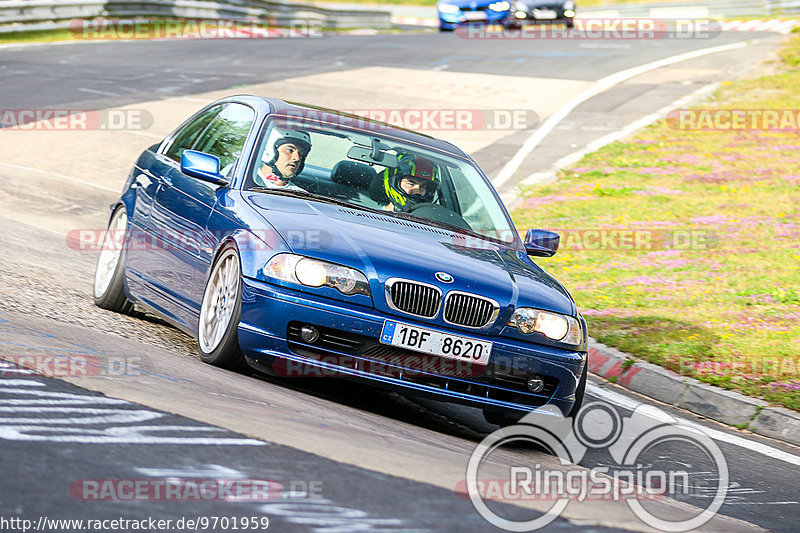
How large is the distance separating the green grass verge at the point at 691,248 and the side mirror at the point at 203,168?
140 inches

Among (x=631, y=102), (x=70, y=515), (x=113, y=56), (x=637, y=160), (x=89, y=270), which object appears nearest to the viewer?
(x=70, y=515)

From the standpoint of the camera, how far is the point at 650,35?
38.0 meters

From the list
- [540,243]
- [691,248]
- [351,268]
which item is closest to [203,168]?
[351,268]

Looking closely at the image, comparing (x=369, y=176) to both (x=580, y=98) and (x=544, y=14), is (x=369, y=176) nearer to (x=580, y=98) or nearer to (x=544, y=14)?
(x=580, y=98)

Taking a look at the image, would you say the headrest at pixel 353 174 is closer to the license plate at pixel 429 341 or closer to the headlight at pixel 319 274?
the headlight at pixel 319 274

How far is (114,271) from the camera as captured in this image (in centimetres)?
809

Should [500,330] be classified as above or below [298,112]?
below

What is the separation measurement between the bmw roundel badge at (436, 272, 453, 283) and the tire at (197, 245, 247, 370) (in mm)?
1051

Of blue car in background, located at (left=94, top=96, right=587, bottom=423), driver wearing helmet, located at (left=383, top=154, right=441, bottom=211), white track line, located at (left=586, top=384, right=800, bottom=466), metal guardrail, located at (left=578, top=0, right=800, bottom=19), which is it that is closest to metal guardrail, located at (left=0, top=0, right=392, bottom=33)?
metal guardrail, located at (left=578, top=0, right=800, bottom=19)

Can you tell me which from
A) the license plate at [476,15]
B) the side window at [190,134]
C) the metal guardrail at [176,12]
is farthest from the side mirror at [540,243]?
the license plate at [476,15]

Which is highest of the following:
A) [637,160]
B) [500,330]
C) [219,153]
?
[219,153]

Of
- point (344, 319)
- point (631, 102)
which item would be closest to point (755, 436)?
point (344, 319)

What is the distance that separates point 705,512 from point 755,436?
8.24 ft

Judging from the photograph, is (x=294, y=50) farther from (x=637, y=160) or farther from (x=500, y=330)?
(x=500, y=330)
